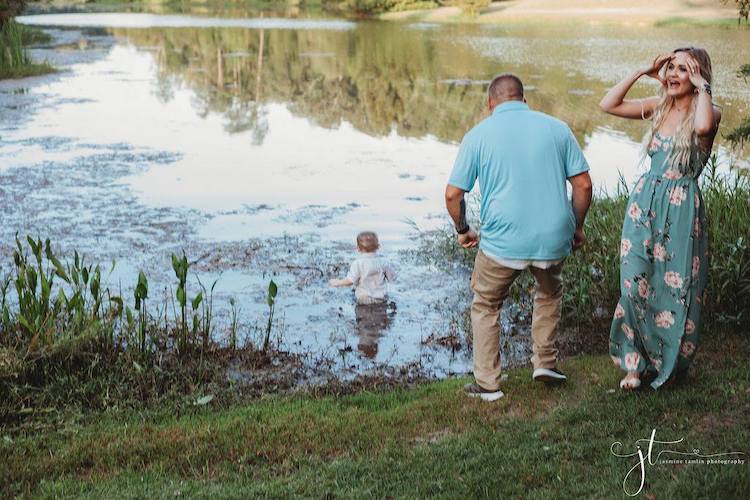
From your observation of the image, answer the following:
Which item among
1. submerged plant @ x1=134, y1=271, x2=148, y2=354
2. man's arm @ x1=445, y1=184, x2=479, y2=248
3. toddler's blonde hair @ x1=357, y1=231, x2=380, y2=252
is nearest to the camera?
man's arm @ x1=445, y1=184, x2=479, y2=248

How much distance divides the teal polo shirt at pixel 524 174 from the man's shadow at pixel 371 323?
222 cm

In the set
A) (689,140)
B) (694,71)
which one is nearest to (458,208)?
(689,140)

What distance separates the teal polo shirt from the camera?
4977 mm

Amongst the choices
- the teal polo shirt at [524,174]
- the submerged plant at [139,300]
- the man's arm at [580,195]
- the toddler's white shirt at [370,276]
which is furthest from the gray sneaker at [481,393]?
the toddler's white shirt at [370,276]

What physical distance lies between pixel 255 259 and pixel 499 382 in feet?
14.0

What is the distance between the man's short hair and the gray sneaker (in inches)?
63.5

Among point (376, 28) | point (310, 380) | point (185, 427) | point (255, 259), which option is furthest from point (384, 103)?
point (376, 28)

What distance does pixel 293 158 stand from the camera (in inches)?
587

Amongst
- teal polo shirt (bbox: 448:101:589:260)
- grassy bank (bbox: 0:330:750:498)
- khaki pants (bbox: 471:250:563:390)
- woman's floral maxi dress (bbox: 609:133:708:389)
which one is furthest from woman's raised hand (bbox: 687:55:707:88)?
grassy bank (bbox: 0:330:750:498)

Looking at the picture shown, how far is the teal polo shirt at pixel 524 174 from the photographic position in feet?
16.3

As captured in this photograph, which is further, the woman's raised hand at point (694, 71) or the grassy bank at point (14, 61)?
the grassy bank at point (14, 61)

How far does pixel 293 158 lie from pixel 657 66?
10171 millimetres

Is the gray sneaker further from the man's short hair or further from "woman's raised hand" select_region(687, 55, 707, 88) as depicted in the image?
"woman's raised hand" select_region(687, 55, 707, 88)

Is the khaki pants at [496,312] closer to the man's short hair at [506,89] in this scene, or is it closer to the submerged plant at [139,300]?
the man's short hair at [506,89]
